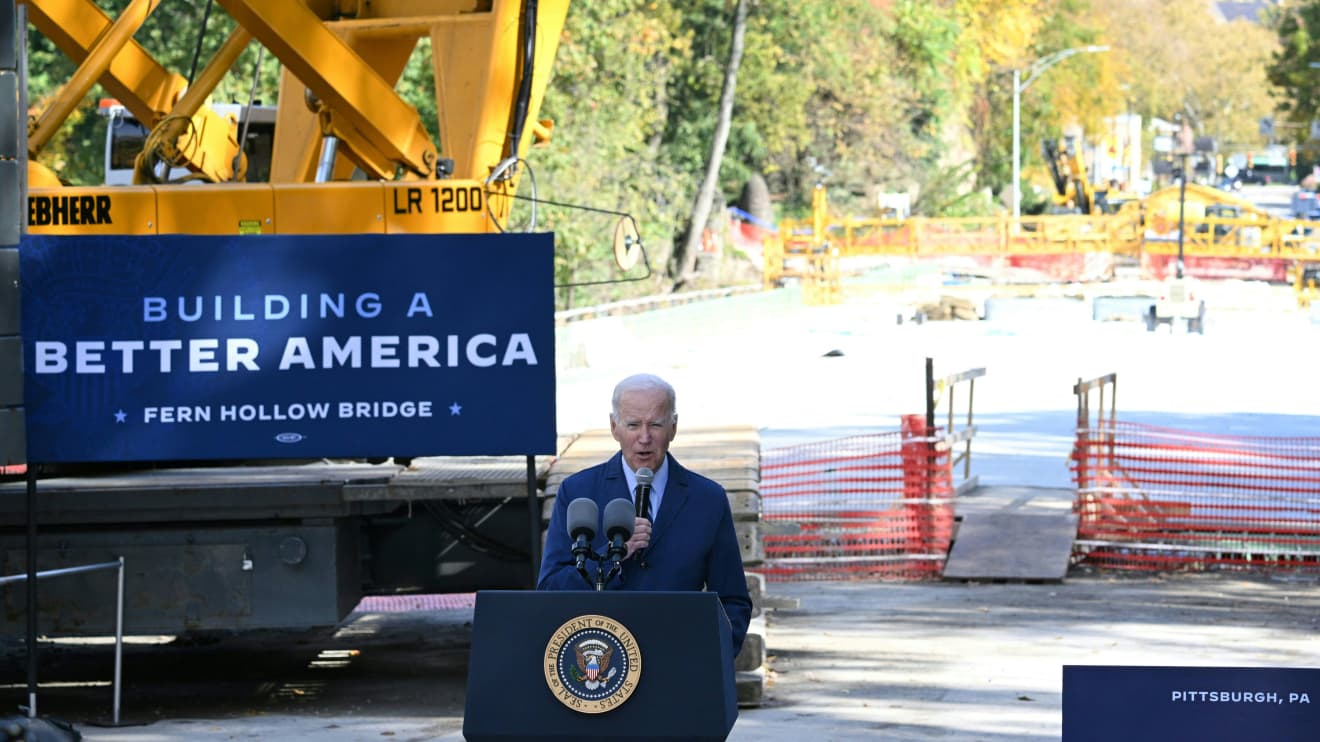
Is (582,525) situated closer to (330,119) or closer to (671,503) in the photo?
(671,503)

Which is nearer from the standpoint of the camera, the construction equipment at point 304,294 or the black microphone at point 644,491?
the black microphone at point 644,491

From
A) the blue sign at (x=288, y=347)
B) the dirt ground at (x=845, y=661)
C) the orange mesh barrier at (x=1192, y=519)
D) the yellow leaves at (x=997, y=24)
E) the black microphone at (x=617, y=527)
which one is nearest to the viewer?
the black microphone at (x=617, y=527)

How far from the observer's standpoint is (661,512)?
5.47m

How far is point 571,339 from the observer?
106 ft

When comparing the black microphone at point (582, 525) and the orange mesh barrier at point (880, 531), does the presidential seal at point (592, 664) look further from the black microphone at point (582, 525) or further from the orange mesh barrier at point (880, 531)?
the orange mesh barrier at point (880, 531)

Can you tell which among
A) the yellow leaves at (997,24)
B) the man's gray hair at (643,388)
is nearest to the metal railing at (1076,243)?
the yellow leaves at (997,24)

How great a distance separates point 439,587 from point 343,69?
10.8 feet

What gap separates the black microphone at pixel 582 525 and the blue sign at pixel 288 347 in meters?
3.67

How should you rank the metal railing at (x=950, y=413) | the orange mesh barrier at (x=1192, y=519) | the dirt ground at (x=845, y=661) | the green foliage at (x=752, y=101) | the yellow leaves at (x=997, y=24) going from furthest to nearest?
the yellow leaves at (x=997, y=24)
the green foliage at (x=752, y=101)
the metal railing at (x=950, y=413)
the orange mesh barrier at (x=1192, y=519)
the dirt ground at (x=845, y=661)

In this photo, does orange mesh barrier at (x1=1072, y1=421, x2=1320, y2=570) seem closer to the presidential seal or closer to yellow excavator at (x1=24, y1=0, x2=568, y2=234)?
yellow excavator at (x1=24, y1=0, x2=568, y2=234)

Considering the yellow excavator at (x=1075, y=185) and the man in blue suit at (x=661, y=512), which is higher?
the yellow excavator at (x=1075, y=185)

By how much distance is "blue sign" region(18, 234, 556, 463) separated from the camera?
8617mm

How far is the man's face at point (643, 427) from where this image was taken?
17.9 feet

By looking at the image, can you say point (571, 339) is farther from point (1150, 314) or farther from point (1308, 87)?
point (1308, 87)
